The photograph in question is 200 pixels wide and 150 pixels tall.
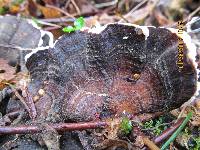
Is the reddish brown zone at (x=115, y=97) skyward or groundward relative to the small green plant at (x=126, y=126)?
skyward

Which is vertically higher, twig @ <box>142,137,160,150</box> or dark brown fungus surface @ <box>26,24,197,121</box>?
dark brown fungus surface @ <box>26,24,197,121</box>

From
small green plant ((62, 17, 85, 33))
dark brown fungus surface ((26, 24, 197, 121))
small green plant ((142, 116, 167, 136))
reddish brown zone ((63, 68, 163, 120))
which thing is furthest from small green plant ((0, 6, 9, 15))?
small green plant ((142, 116, 167, 136))

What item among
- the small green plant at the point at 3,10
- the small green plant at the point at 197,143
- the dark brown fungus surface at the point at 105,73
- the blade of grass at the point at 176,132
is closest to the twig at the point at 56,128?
the dark brown fungus surface at the point at 105,73

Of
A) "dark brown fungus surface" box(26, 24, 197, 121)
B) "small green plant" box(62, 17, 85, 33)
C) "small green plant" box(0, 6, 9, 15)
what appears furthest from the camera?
"small green plant" box(0, 6, 9, 15)

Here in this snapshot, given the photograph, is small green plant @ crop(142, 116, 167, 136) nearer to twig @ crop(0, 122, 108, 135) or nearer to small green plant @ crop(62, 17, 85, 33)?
twig @ crop(0, 122, 108, 135)

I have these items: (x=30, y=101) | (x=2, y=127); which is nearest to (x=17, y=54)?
(x=30, y=101)

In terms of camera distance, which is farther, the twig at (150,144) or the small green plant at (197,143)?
the small green plant at (197,143)

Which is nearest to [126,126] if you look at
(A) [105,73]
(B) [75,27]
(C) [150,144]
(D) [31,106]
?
(C) [150,144]

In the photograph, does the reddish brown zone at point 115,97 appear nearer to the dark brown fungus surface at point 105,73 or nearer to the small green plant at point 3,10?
the dark brown fungus surface at point 105,73
